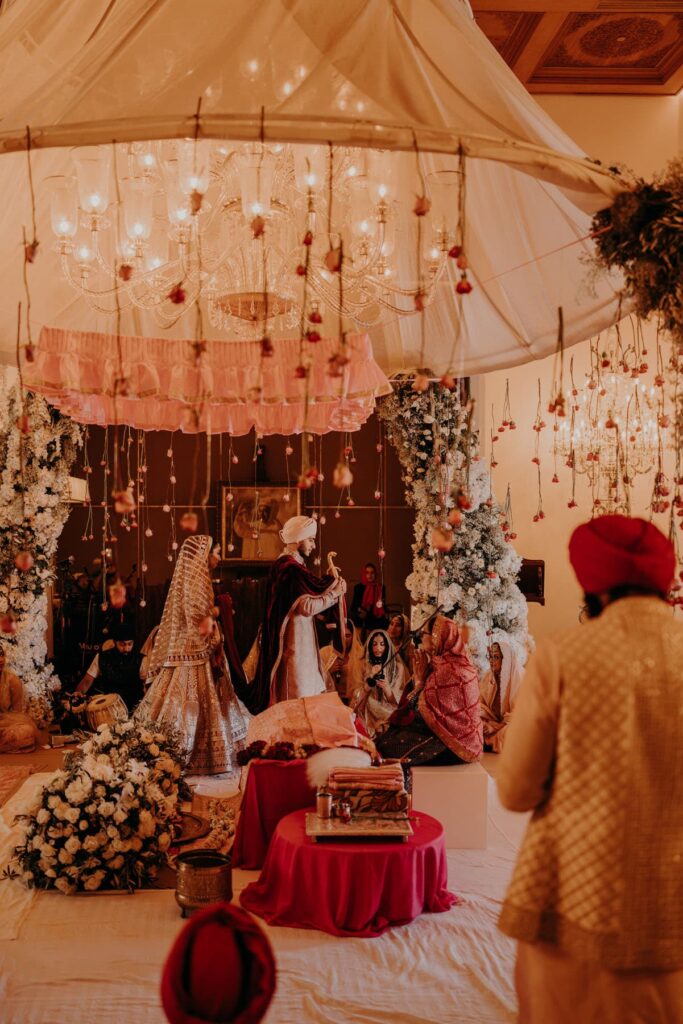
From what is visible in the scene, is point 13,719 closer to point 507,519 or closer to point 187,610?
point 187,610

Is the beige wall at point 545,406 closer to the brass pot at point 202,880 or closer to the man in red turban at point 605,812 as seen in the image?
the brass pot at point 202,880

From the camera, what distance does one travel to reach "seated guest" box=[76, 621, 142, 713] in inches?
412

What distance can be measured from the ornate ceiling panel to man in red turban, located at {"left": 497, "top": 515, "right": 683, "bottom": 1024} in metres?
8.54

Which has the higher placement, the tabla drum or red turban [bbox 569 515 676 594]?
red turban [bbox 569 515 676 594]

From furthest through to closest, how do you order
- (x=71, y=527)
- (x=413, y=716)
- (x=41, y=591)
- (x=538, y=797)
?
(x=71, y=527), (x=41, y=591), (x=413, y=716), (x=538, y=797)

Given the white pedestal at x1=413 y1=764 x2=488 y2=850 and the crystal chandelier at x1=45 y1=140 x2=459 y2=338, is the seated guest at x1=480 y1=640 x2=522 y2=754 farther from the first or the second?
the crystal chandelier at x1=45 y1=140 x2=459 y2=338

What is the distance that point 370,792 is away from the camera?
5500 millimetres

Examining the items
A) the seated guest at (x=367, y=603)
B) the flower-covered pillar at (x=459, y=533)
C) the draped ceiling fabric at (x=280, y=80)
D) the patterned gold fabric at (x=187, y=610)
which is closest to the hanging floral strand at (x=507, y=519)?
the flower-covered pillar at (x=459, y=533)

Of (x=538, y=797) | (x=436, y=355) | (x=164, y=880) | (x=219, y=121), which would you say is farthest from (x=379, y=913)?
(x=219, y=121)

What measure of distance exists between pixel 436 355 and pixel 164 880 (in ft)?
12.1

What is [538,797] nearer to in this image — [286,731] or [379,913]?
[379,913]

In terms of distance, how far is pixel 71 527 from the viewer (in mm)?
12320

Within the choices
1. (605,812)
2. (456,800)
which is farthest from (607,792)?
(456,800)

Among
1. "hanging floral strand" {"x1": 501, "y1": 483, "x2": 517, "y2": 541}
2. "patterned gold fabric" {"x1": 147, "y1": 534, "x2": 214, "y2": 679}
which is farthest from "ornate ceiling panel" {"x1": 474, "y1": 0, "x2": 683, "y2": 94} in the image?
"patterned gold fabric" {"x1": 147, "y1": 534, "x2": 214, "y2": 679}
